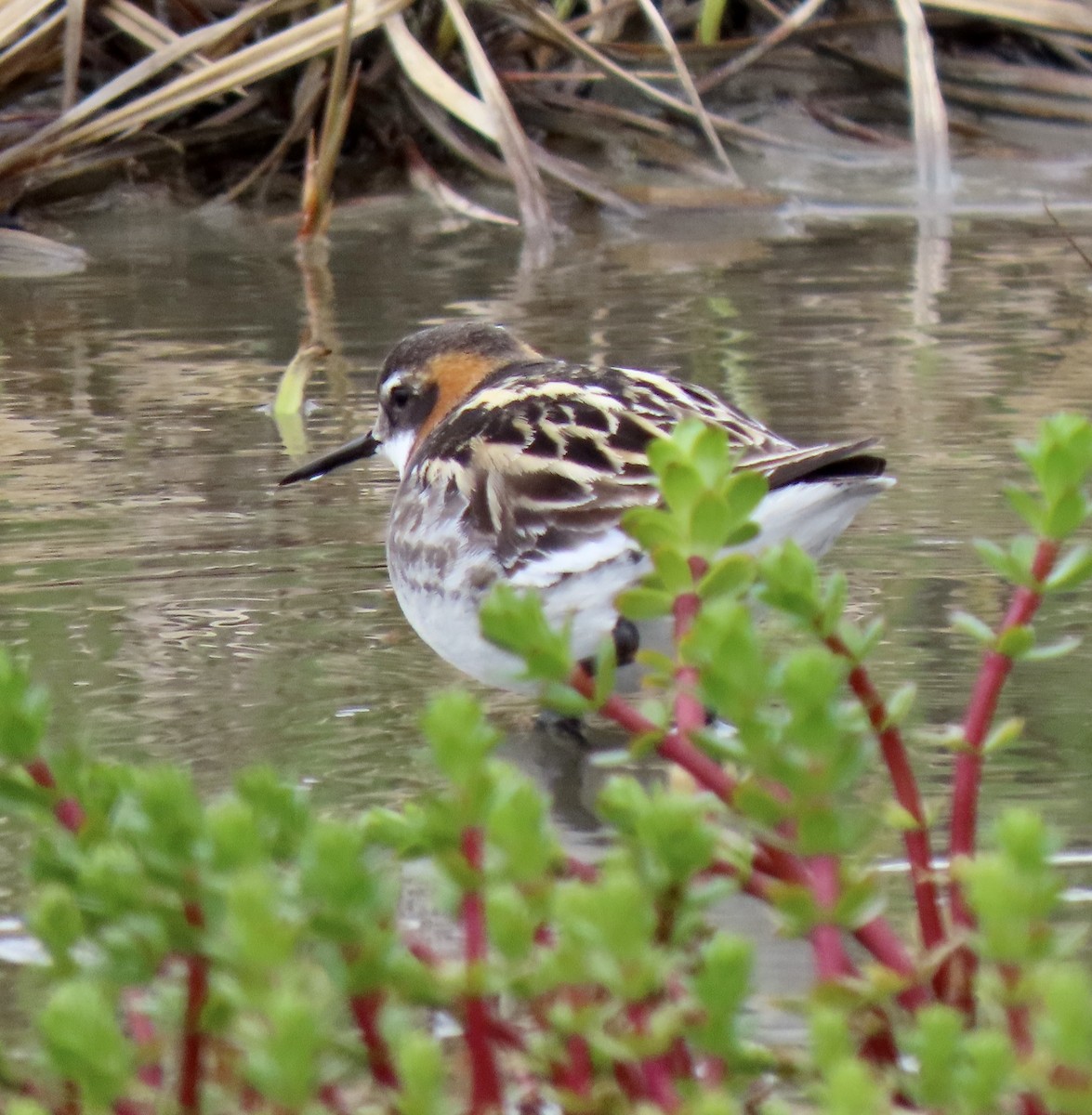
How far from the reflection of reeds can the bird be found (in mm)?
4243

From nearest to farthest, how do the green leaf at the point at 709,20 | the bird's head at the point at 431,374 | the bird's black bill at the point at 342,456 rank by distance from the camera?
the bird's head at the point at 431,374
the bird's black bill at the point at 342,456
the green leaf at the point at 709,20

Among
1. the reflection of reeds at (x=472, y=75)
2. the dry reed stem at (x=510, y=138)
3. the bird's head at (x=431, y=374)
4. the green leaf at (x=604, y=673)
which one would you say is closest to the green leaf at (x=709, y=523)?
the green leaf at (x=604, y=673)

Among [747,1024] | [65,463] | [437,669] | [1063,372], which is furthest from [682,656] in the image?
[1063,372]

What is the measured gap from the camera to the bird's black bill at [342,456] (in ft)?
17.0

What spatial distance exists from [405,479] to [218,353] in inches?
106

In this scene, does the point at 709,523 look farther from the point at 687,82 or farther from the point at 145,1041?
the point at 687,82

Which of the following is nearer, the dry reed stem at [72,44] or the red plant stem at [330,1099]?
the red plant stem at [330,1099]

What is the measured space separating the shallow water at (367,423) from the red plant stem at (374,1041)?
0.56 meters

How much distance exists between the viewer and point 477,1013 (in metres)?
1.72

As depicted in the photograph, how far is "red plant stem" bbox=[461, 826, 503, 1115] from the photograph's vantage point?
1713 millimetres

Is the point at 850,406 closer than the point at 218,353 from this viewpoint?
Yes

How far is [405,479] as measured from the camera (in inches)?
175

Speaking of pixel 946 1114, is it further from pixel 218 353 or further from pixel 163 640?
pixel 218 353

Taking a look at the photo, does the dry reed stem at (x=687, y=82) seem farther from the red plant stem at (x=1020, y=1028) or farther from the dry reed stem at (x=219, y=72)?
the red plant stem at (x=1020, y=1028)
